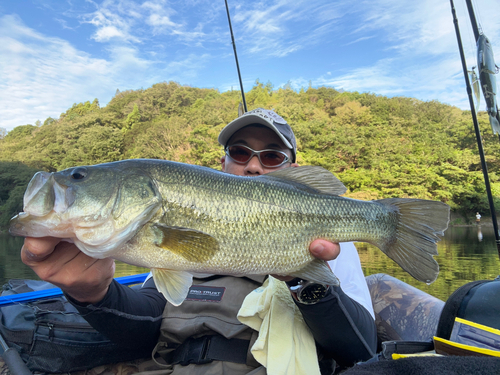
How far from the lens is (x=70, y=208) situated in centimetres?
130

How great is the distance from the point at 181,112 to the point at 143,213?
167 ft

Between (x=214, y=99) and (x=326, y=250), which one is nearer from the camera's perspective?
(x=326, y=250)

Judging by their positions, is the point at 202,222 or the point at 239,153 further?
the point at 239,153

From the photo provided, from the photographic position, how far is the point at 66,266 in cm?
147

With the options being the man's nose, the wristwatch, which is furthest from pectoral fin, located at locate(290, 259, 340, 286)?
the man's nose

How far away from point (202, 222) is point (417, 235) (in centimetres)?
113

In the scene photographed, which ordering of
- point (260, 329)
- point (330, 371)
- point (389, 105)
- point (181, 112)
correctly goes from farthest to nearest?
point (181, 112)
point (389, 105)
point (330, 371)
point (260, 329)

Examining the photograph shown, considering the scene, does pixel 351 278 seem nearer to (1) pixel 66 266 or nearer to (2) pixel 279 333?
(2) pixel 279 333

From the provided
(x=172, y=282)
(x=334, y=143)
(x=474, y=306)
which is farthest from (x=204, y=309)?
(x=334, y=143)

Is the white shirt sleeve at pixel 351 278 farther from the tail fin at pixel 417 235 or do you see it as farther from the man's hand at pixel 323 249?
the man's hand at pixel 323 249

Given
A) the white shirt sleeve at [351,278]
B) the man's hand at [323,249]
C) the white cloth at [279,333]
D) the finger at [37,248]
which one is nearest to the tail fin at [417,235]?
the man's hand at [323,249]

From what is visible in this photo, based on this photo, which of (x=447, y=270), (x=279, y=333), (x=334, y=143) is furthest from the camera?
(x=334, y=143)

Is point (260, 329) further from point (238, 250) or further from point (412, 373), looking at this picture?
point (412, 373)

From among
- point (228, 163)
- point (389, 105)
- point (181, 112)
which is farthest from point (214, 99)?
point (228, 163)
